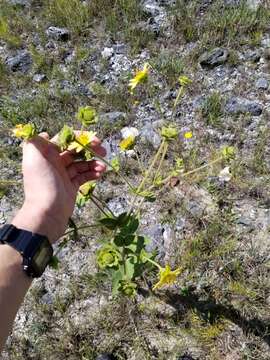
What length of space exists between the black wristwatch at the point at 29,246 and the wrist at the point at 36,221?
0.15 ft

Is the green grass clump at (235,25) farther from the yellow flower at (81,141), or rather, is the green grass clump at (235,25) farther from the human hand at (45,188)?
the yellow flower at (81,141)

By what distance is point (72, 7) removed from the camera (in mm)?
3758

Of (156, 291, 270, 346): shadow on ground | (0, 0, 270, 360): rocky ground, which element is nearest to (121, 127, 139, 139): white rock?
(0, 0, 270, 360): rocky ground

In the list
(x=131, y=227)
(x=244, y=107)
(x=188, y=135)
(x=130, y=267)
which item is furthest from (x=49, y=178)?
(x=244, y=107)

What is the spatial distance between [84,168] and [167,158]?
850 millimetres

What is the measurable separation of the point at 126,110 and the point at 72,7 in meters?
1.21

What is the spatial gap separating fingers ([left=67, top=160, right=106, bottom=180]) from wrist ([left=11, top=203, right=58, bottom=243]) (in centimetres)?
24

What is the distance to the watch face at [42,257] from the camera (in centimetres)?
178

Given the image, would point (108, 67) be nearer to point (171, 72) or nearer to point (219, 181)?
point (171, 72)

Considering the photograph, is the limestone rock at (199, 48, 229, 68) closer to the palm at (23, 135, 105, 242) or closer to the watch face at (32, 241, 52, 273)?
the palm at (23, 135, 105, 242)

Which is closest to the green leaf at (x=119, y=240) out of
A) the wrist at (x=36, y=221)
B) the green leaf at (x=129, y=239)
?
the green leaf at (x=129, y=239)

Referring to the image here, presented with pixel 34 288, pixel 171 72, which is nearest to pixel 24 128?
pixel 34 288

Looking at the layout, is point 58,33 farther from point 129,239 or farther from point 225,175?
point 129,239

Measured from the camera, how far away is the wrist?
6.10ft
